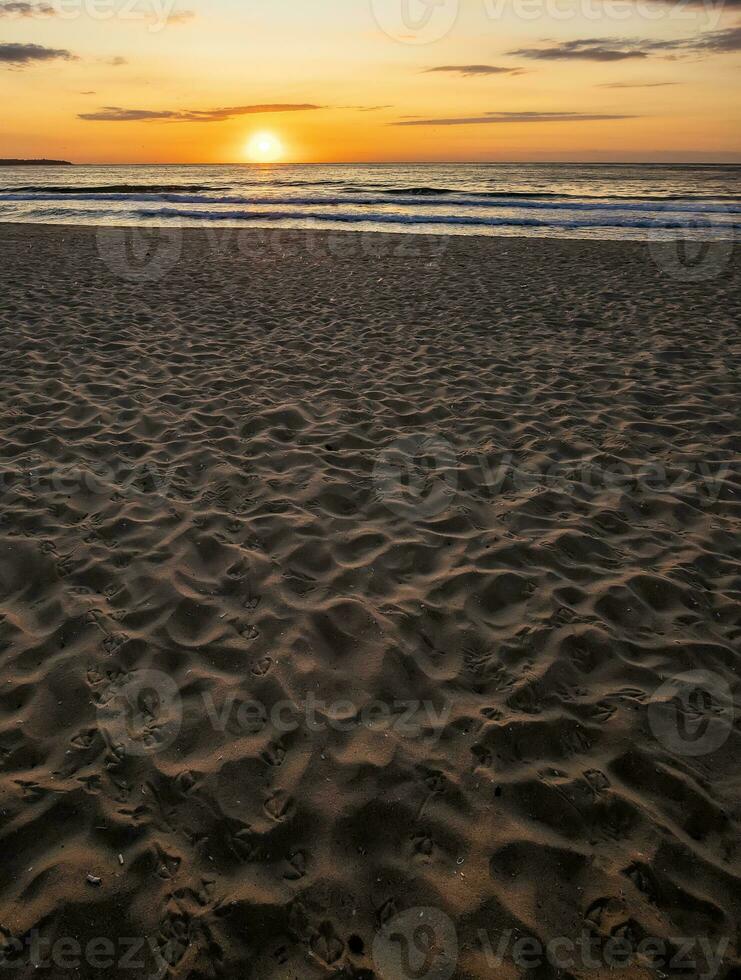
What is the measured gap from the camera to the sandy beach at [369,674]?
228 centimetres

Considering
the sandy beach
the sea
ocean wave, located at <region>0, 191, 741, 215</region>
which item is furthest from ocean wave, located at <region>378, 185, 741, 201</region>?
the sandy beach

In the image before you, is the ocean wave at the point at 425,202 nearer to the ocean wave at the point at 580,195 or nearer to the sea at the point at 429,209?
the sea at the point at 429,209

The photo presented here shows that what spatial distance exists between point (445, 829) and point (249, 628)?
168 centimetres

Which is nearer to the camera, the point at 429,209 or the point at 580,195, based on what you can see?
the point at 429,209

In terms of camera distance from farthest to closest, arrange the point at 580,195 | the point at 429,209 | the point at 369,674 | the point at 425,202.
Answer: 1. the point at 580,195
2. the point at 425,202
3. the point at 429,209
4. the point at 369,674

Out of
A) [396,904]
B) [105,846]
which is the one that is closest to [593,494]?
[396,904]

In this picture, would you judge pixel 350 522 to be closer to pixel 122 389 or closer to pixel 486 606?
pixel 486 606

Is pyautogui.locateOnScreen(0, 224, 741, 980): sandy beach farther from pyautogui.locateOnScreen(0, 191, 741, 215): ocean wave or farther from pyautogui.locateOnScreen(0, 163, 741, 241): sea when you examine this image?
pyautogui.locateOnScreen(0, 191, 741, 215): ocean wave

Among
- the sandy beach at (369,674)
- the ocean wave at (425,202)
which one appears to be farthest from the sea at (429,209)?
the sandy beach at (369,674)

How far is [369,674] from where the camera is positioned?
11.0 ft

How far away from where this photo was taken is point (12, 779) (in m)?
2.71

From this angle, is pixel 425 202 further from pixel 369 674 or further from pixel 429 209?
pixel 369 674

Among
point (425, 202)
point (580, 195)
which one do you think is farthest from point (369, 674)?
point (580, 195)

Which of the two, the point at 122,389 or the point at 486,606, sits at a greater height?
the point at 122,389
